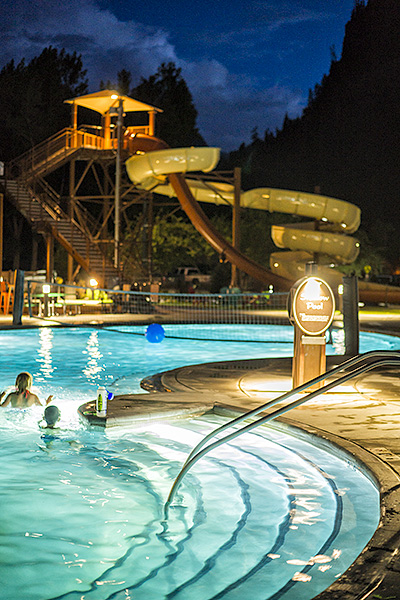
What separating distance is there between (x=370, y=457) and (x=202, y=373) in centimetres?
602

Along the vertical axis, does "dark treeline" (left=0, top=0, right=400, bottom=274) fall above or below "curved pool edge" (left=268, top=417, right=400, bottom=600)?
above

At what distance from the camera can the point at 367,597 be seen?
3.61 meters

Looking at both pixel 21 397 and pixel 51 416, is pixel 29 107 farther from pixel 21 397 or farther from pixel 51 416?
pixel 51 416

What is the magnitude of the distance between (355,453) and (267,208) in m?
31.3

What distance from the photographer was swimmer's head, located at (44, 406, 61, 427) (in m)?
8.72

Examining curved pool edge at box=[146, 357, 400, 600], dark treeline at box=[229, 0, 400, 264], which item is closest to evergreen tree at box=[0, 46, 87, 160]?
dark treeline at box=[229, 0, 400, 264]

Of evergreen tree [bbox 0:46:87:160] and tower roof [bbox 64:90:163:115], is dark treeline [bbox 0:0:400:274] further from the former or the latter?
tower roof [bbox 64:90:163:115]

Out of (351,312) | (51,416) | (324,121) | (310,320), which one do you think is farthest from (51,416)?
(324,121)

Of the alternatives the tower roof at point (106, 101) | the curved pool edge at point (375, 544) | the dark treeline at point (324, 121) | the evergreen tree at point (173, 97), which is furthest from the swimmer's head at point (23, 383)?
the evergreen tree at point (173, 97)

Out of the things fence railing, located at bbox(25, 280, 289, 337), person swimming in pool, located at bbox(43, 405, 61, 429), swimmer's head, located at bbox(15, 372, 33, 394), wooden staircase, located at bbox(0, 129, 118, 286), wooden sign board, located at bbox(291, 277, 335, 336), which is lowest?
person swimming in pool, located at bbox(43, 405, 61, 429)

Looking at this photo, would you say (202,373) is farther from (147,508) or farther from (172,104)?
(172,104)

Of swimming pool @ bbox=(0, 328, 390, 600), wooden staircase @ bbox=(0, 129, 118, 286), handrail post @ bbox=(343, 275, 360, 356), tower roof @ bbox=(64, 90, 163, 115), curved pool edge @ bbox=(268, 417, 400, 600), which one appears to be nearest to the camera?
curved pool edge @ bbox=(268, 417, 400, 600)

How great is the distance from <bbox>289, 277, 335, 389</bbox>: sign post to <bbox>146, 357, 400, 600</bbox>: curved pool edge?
2.19ft

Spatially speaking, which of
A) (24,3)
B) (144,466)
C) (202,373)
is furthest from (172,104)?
(144,466)
